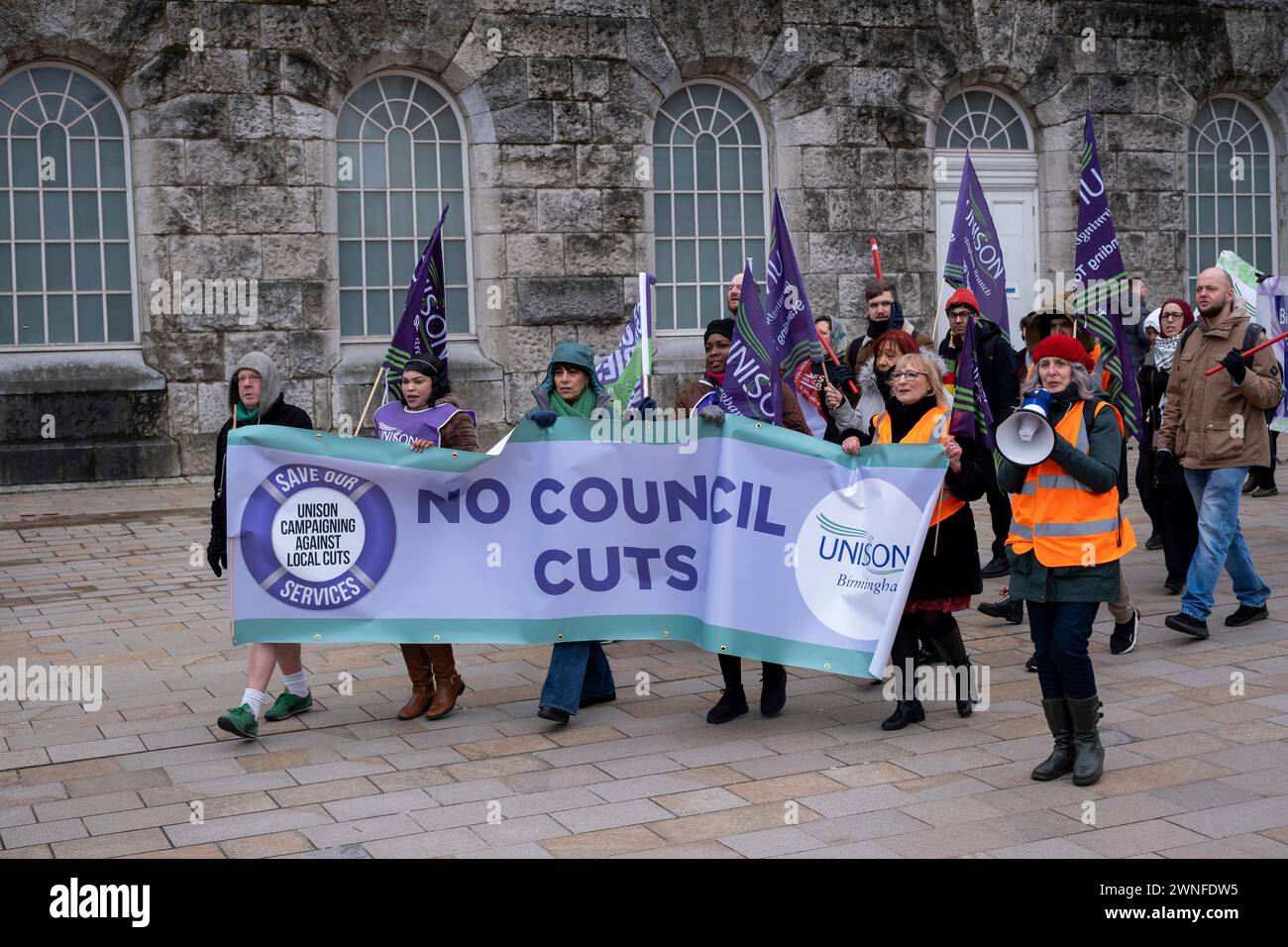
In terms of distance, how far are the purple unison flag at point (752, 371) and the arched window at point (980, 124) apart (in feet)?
35.0

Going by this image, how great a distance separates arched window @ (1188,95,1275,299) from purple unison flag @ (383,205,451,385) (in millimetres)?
Result: 13149

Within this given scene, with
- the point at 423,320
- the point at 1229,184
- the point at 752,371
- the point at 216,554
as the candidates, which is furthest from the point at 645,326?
the point at 1229,184

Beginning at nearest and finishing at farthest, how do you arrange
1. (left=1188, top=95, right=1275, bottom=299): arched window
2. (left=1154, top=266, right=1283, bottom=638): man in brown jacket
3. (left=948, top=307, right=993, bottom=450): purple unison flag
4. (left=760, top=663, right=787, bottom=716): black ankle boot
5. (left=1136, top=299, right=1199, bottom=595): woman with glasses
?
(left=948, top=307, right=993, bottom=450): purple unison flag → (left=760, top=663, right=787, bottom=716): black ankle boot → (left=1154, top=266, right=1283, bottom=638): man in brown jacket → (left=1136, top=299, right=1199, bottom=595): woman with glasses → (left=1188, top=95, right=1275, bottom=299): arched window

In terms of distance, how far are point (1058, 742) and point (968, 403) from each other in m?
1.51

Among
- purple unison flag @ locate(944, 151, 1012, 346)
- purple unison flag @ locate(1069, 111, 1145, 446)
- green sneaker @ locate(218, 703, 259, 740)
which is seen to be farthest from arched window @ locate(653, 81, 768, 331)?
green sneaker @ locate(218, 703, 259, 740)

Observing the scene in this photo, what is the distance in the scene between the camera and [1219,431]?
860cm

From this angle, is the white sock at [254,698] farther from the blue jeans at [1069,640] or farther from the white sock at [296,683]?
the blue jeans at [1069,640]

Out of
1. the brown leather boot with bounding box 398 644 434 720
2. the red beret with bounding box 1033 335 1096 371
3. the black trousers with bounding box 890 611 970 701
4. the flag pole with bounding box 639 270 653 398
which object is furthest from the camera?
the flag pole with bounding box 639 270 653 398

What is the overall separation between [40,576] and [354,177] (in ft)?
19.5

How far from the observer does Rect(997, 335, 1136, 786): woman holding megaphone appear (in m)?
6.03

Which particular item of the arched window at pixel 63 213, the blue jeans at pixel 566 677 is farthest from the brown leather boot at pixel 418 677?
the arched window at pixel 63 213

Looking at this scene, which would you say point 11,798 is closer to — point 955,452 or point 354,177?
point 955,452

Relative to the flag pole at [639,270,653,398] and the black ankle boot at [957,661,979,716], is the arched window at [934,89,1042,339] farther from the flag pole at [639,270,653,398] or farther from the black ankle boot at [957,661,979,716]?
the black ankle boot at [957,661,979,716]

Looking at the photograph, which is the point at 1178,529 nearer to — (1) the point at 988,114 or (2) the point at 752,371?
(2) the point at 752,371
